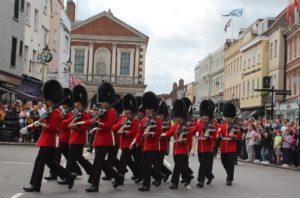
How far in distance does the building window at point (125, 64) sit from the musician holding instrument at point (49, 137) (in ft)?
197

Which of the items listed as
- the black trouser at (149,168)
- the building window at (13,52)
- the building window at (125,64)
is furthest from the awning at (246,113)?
the black trouser at (149,168)

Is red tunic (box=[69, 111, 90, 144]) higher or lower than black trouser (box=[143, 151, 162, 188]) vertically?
higher

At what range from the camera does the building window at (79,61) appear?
72.8 meters

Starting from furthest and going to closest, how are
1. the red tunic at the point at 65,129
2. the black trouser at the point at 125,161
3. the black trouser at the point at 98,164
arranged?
the black trouser at the point at 125,161 → the red tunic at the point at 65,129 → the black trouser at the point at 98,164

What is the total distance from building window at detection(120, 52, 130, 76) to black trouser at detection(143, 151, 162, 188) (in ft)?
192

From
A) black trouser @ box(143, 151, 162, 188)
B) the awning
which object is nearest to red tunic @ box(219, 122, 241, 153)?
black trouser @ box(143, 151, 162, 188)

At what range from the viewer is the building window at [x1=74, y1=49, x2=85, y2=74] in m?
72.8

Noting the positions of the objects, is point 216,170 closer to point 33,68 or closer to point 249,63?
point 33,68

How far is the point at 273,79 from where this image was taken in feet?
172

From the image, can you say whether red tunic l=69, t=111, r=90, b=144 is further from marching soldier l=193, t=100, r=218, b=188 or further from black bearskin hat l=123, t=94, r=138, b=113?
marching soldier l=193, t=100, r=218, b=188

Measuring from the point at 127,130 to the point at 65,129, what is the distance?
4.78 ft

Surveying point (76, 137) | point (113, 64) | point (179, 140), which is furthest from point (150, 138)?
point (113, 64)

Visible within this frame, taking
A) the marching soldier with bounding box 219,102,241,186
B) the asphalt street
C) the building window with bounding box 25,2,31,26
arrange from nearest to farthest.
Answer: the asphalt street, the marching soldier with bounding box 219,102,241,186, the building window with bounding box 25,2,31,26

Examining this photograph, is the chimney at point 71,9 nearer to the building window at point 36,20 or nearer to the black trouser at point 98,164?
the building window at point 36,20
